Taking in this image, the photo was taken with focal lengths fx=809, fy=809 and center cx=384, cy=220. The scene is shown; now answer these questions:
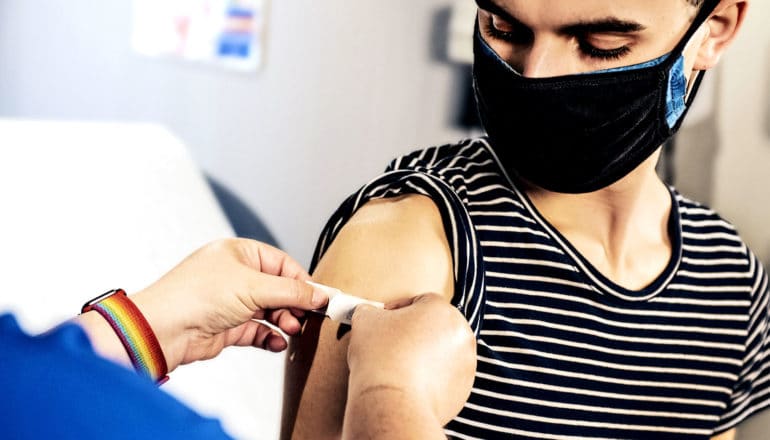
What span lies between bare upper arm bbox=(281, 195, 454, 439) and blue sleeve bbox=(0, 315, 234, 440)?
0.57 metres

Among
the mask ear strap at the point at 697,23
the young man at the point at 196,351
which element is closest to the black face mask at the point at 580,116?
the mask ear strap at the point at 697,23

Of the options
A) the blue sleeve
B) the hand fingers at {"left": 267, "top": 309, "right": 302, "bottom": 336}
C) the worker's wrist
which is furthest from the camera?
the hand fingers at {"left": 267, "top": 309, "right": 302, "bottom": 336}

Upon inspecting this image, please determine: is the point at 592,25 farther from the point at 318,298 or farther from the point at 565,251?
the point at 318,298

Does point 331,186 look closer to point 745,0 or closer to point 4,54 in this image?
point 745,0

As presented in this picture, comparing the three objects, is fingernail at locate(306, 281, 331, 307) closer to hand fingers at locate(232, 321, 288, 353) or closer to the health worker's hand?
the health worker's hand

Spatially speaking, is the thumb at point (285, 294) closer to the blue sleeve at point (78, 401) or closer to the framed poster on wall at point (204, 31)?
the blue sleeve at point (78, 401)

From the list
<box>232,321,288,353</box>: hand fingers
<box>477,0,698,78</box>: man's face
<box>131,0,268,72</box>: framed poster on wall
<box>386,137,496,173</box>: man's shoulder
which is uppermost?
<box>477,0,698,78</box>: man's face

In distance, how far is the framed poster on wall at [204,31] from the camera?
8.59 feet

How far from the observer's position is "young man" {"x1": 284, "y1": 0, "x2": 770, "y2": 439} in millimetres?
1001

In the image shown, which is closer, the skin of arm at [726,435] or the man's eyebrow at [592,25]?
the man's eyebrow at [592,25]

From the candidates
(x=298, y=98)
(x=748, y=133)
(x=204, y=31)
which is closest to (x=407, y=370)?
(x=748, y=133)

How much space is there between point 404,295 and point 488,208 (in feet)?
0.86

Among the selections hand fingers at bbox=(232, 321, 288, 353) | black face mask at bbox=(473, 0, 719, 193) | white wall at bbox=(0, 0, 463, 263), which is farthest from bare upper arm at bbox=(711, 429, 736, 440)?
white wall at bbox=(0, 0, 463, 263)

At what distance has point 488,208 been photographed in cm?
115
